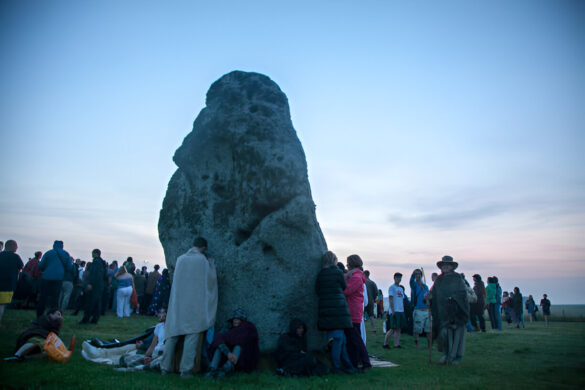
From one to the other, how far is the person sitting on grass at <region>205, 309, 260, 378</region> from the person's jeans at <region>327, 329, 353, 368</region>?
1.52 m

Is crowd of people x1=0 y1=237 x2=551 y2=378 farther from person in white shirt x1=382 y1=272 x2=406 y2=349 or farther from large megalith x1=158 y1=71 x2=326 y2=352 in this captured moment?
person in white shirt x1=382 y1=272 x2=406 y2=349

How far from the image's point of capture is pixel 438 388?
625 cm

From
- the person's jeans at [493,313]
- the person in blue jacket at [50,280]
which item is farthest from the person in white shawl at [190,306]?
the person's jeans at [493,313]

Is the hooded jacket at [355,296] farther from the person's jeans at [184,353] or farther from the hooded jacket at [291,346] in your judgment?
the person's jeans at [184,353]

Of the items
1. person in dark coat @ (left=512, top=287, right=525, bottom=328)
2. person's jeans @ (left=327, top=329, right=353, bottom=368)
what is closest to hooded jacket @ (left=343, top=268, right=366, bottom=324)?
person's jeans @ (left=327, top=329, right=353, bottom=368)

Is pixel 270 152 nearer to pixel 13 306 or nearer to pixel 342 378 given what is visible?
pixel 342 378

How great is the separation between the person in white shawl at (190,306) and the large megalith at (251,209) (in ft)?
1.58

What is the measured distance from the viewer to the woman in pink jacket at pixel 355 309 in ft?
26.1

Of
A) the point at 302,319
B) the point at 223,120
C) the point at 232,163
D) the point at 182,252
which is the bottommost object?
the point at 302,319

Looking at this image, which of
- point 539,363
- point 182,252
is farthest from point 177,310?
point 539,363

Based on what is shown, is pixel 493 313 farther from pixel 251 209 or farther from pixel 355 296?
pixel 251 209

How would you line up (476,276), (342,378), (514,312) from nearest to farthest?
(342,378) → (476,276) → (514,312)

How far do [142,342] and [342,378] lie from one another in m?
4.56

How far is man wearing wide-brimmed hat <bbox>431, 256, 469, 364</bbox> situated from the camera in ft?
29.6
